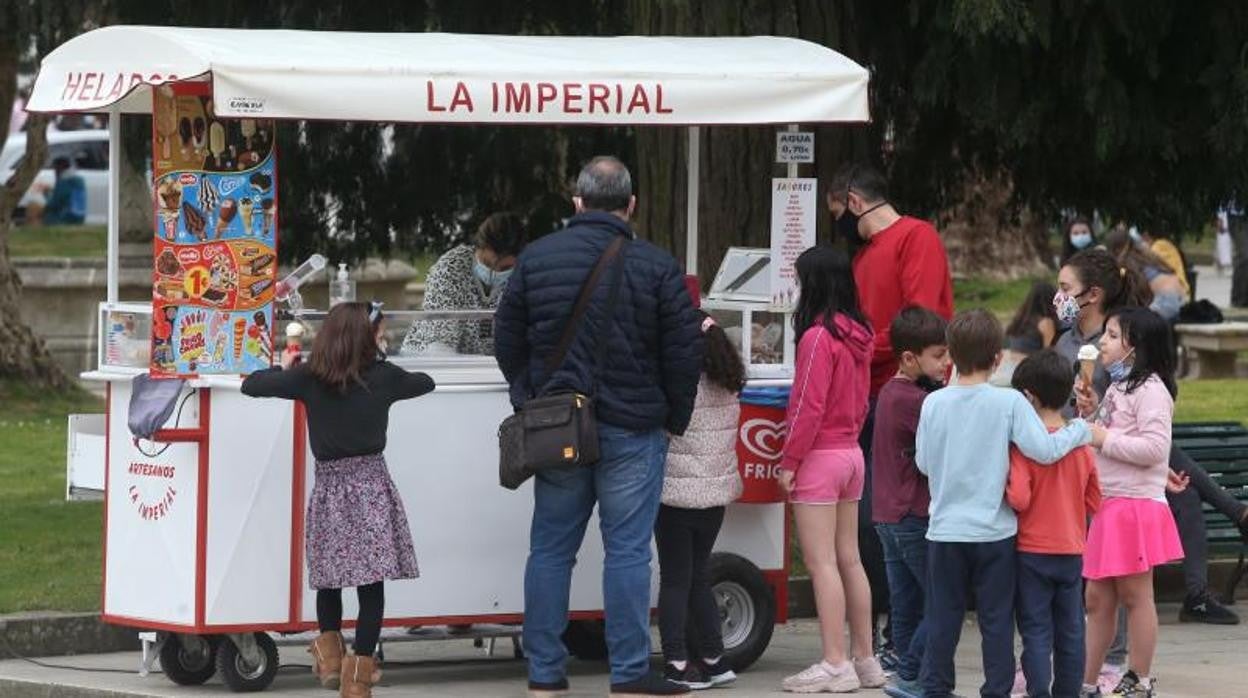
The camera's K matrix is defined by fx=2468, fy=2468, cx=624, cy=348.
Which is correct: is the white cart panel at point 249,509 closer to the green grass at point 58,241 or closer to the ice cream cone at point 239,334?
the ice cream cone at point 239,334

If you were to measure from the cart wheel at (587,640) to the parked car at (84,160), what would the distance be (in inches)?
1206

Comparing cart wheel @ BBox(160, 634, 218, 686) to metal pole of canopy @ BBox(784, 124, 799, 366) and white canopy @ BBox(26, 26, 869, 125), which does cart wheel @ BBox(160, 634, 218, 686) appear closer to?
white canopy @ BBox(26, 26, 869, 125)

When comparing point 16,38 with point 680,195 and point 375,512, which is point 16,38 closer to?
point 680,195

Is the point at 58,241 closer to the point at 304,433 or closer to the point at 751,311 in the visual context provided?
the point at 751,311

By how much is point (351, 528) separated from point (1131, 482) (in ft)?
8.69

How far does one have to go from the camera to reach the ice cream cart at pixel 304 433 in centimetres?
838

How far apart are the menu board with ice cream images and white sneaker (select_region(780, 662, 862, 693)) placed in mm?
2246

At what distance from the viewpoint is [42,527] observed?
12.2 metres

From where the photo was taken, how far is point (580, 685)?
8953 millimetres

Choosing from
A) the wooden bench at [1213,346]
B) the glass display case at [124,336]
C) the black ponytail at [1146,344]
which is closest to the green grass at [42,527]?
the glass display case at [124,336]

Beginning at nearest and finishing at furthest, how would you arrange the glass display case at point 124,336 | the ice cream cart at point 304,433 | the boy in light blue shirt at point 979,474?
the boy in light blue shirt at point 979,474
the ice cream cart at point 304,433
the glass display case at point 124,336

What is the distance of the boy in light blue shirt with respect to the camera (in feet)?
25.2

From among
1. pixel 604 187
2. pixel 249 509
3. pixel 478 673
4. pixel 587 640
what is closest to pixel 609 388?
pixel 604 187

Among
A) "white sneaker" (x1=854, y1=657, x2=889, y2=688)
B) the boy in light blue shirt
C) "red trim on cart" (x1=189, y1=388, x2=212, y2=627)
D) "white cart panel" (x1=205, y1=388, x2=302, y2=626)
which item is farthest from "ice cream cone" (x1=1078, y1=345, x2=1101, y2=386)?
"red trim on cart" (x1=189, y1=388, x2=212, y2=627)
